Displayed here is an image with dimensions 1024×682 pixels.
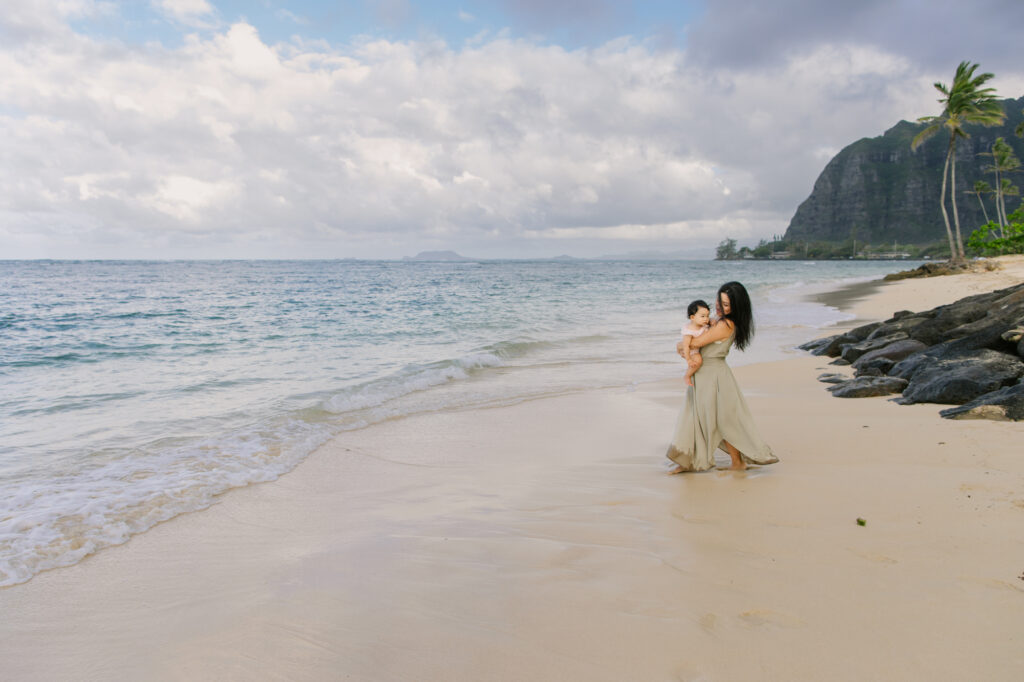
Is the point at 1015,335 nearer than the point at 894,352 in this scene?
Yes

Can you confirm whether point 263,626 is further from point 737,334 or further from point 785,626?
point 737,334

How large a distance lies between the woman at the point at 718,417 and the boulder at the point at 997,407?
2.42m

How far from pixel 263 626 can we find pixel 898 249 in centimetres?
18687

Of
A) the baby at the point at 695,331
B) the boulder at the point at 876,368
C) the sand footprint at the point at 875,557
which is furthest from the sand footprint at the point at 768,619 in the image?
the boulder at the point at 876,368

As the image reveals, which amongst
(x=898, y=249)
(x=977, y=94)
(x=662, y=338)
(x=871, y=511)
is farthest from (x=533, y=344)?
(x=898, y=249)

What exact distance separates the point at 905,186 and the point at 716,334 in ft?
712

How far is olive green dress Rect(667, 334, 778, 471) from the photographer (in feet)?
17.0

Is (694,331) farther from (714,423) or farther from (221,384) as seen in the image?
(221,384)

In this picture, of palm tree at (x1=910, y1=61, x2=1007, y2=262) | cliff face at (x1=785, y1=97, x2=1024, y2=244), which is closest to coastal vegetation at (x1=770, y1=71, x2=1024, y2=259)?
cliff face at (x1=785, y1=97, x2=1024, y2=244)

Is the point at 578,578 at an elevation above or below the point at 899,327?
below

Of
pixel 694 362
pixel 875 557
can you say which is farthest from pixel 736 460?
pixel 875 557

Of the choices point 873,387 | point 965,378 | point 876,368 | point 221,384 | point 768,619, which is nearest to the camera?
point 768,619

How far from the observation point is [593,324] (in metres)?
20.8

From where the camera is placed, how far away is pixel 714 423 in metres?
5.27
